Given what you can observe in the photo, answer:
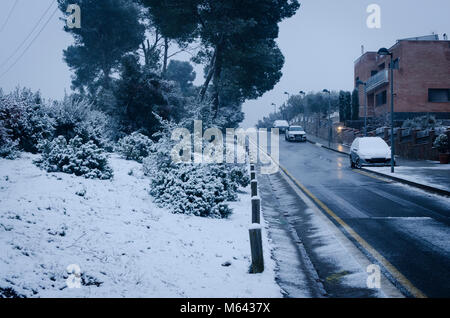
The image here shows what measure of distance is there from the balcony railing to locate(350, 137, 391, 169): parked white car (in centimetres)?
2240

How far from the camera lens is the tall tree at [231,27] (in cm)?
2408

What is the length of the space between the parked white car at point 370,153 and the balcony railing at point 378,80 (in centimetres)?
2240

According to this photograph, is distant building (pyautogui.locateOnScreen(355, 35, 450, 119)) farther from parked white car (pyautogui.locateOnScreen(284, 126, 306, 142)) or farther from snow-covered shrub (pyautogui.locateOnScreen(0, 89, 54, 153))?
snow-covered shrub (pyautogui.locateOnScreen(0, 89, 54, 153))

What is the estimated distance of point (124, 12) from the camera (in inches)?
1447

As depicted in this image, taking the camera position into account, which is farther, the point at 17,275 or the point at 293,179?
the point at 293,179

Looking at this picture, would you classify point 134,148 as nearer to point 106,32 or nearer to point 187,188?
point 187,188

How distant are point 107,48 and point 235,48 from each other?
17.8m

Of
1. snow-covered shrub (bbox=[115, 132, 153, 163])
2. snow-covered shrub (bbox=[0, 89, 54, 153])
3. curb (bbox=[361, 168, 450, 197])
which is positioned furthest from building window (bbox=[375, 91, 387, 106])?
snow-covered shrub (bbox=[0, 89, 54, 153])

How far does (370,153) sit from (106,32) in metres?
28.6

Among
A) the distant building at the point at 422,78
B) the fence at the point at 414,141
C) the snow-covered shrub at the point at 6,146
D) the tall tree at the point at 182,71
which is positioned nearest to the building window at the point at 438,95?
the distant building at the point at 422,78

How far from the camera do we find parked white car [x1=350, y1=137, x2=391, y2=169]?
781 inches

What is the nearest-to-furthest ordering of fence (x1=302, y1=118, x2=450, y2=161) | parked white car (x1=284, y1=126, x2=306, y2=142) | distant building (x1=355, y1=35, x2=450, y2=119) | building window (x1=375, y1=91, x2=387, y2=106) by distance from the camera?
fence (x1=302, y1=118, x2=450, y2=161) < distant building (x1=355, y1=35, x2=450, y2=119) < parked white car (x1=284, y1=126, x2=306, y2=142) < building window (x1=375, y1=91, x2=387, y2=106)
